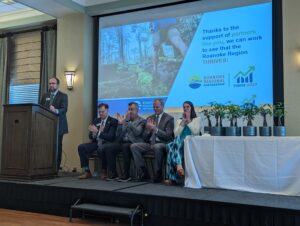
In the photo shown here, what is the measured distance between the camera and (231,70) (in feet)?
16.8

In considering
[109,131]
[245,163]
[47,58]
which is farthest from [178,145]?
[47,58]

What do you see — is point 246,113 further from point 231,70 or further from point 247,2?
point 247,2

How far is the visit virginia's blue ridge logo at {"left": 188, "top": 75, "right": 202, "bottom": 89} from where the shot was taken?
5.33 meters

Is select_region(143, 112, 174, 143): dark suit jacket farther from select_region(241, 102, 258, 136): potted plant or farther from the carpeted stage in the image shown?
select_region(241, 102, 258, 136): potted plant

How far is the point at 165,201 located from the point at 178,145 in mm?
912

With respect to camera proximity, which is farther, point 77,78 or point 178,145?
point 77,78

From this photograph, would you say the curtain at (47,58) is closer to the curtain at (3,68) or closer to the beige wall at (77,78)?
the beige wall at (77,78)

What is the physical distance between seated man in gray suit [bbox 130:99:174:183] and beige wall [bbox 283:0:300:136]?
149 cm

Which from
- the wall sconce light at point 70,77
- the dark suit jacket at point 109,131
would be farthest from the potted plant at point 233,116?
the wall sconce light at point 70,77

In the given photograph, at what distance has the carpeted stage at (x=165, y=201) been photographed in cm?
301

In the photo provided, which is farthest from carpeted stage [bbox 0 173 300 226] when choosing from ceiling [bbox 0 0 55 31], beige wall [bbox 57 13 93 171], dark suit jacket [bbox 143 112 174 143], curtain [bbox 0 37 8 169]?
ceiling [bbox 0 0 55 31]

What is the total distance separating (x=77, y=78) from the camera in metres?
6.14

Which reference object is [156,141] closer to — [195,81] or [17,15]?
[195,81]

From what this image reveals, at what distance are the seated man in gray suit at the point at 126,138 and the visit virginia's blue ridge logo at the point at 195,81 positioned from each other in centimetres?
102
